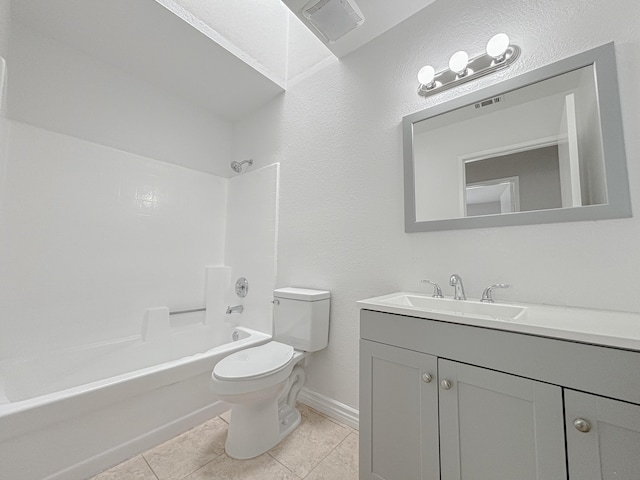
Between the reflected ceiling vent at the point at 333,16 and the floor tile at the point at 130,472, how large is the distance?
2.61 metres

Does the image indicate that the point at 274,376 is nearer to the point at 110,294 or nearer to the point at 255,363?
the point at 255,363

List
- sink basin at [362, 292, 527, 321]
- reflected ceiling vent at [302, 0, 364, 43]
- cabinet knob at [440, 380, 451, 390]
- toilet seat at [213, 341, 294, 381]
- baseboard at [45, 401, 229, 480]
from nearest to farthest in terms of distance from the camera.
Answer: cabinet knob at [440, 380, 451, 390] → sink basin at [362, 292, 527, 321] → baseboard at [45, 401, 229, 480] → toilet seat at [213, 341, 294, 381] → reflected ceiling vent at [302, 0, 364, 43]

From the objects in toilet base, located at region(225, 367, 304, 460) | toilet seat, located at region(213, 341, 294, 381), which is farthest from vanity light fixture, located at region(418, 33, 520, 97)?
toilet base, located at region(225, 367, 304, 460)

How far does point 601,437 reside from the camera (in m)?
0.65

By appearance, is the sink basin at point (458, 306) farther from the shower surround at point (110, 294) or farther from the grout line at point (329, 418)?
the shower surround at point (110, 294)

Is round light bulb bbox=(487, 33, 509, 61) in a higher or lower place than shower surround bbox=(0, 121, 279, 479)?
higher

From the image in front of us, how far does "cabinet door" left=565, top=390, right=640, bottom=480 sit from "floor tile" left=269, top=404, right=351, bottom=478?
43.5 inches

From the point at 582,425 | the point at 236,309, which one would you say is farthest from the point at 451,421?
the point at 236,309

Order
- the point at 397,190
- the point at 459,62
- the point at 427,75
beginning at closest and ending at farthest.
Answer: the point at 459,62 < the point at 427,75 < the point at 397,190

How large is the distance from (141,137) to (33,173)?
0.74 meters

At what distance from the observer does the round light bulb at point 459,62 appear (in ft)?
4.22

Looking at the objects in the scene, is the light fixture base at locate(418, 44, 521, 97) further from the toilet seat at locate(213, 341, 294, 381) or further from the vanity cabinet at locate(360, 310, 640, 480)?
the toilet seat at locate(213, 341, 294, 381)

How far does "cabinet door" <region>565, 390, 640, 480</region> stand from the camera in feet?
2.04

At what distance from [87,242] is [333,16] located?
2230 mm
